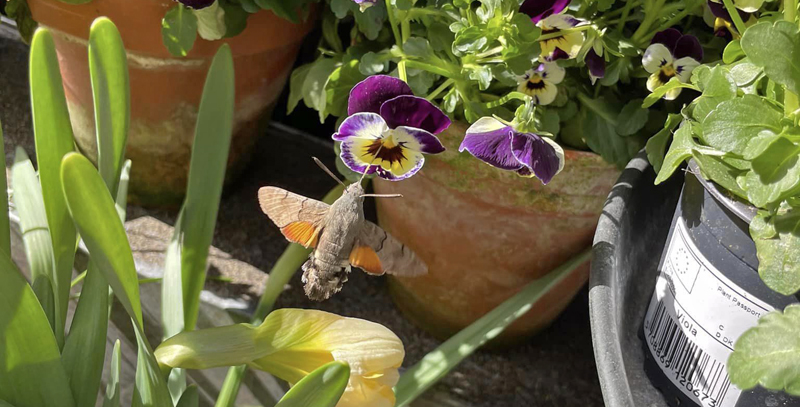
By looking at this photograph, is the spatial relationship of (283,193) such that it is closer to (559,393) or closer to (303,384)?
(303,384)

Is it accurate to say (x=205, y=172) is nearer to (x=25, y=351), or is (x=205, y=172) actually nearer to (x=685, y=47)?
(x=25, y=351)

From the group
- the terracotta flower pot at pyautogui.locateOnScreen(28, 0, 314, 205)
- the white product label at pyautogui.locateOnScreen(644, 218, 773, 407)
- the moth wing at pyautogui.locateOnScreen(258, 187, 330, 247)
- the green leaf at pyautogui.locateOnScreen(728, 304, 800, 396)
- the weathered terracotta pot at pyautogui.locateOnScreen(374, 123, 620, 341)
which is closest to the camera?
the green leaf at pyautogui.locateOnScreen(728, 304, 800, 396)

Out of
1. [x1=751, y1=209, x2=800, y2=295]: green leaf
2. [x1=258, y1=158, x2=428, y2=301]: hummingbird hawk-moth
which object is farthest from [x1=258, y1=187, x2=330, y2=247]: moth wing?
[x1=751, y1=209, x2=800, y2=295]: green leaf

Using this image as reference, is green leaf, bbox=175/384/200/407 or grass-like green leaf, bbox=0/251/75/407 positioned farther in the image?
green leaf, bbox=175/384/200/407

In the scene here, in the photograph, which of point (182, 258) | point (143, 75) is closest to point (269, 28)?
point (143, 75)

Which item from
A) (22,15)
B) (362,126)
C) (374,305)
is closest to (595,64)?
(362,126)

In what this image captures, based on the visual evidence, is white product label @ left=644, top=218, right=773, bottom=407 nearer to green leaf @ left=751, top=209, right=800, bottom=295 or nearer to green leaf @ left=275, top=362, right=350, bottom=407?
green leaf @ left=751, top=209, right=800, bottom=295

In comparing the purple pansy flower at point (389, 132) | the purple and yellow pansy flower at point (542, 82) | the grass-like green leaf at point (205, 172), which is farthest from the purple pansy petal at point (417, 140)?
the grass-like green leaf at point (205, 172)
